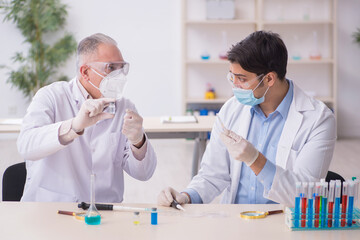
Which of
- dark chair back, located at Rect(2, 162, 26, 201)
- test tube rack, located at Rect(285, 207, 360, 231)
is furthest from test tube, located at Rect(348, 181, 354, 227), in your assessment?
dark chair back, located at Rect(2, 162, 26, 201)

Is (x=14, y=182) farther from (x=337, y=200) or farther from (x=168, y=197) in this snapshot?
(x=337, y=200)

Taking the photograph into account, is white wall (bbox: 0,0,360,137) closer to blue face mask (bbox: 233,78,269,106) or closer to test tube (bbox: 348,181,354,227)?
blue face mask (bbox: 233,78,269,106)

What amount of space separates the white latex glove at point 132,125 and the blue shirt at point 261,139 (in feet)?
1.01

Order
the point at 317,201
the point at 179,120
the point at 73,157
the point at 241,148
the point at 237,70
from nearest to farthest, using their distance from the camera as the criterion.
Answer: the point at 317,201 → the point at 241,148 → the point at 237,70 → the point at 73,157 → the point at 179,120

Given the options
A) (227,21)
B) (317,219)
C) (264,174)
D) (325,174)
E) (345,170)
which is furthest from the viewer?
Result: (227,21)

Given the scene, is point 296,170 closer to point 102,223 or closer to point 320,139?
point 320,139

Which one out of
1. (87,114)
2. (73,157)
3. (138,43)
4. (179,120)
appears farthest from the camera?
(138,43)

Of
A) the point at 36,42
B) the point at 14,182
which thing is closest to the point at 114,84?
the point at 14,182

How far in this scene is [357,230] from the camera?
171 cm

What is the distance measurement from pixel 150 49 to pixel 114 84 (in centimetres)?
445

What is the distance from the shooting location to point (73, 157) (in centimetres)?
232

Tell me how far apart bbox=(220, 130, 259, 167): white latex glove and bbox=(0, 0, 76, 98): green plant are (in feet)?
15.4

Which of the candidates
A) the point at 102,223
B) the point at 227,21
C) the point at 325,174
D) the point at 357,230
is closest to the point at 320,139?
the point at 325,174

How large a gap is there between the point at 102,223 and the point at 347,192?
778mm
